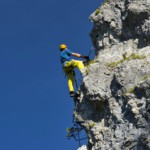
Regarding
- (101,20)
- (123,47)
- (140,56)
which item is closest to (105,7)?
(101,20)

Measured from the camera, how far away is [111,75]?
2433 centimetres

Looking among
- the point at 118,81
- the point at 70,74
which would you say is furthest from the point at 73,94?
the point at 118,81

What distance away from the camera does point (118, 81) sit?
23016mm

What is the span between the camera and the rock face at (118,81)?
21.5 m

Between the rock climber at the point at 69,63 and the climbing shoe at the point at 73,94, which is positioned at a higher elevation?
the rock climber at the point at 69,63

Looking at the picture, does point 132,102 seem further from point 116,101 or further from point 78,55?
point 78,55

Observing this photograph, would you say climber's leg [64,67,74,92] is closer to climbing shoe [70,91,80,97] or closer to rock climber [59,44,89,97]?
rock climber [59,44,89,97]

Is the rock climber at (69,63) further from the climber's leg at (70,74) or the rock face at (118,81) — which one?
the rock face at (118,81)

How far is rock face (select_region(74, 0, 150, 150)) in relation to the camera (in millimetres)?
21469

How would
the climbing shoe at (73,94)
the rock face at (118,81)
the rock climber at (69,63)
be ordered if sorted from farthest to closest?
the rock climber at (69,63)
the climbing shoe at (73,94)
the rock face at (118,81)

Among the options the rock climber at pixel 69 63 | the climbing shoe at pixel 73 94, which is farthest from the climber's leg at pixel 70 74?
the climbing shoe at pixel 73 94

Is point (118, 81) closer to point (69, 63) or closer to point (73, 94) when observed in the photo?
point (73, 94)

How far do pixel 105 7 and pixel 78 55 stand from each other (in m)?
3.08

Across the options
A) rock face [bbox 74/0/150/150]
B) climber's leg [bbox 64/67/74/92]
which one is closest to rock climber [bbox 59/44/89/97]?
climber's leg [bbox 64/67/74/92]
